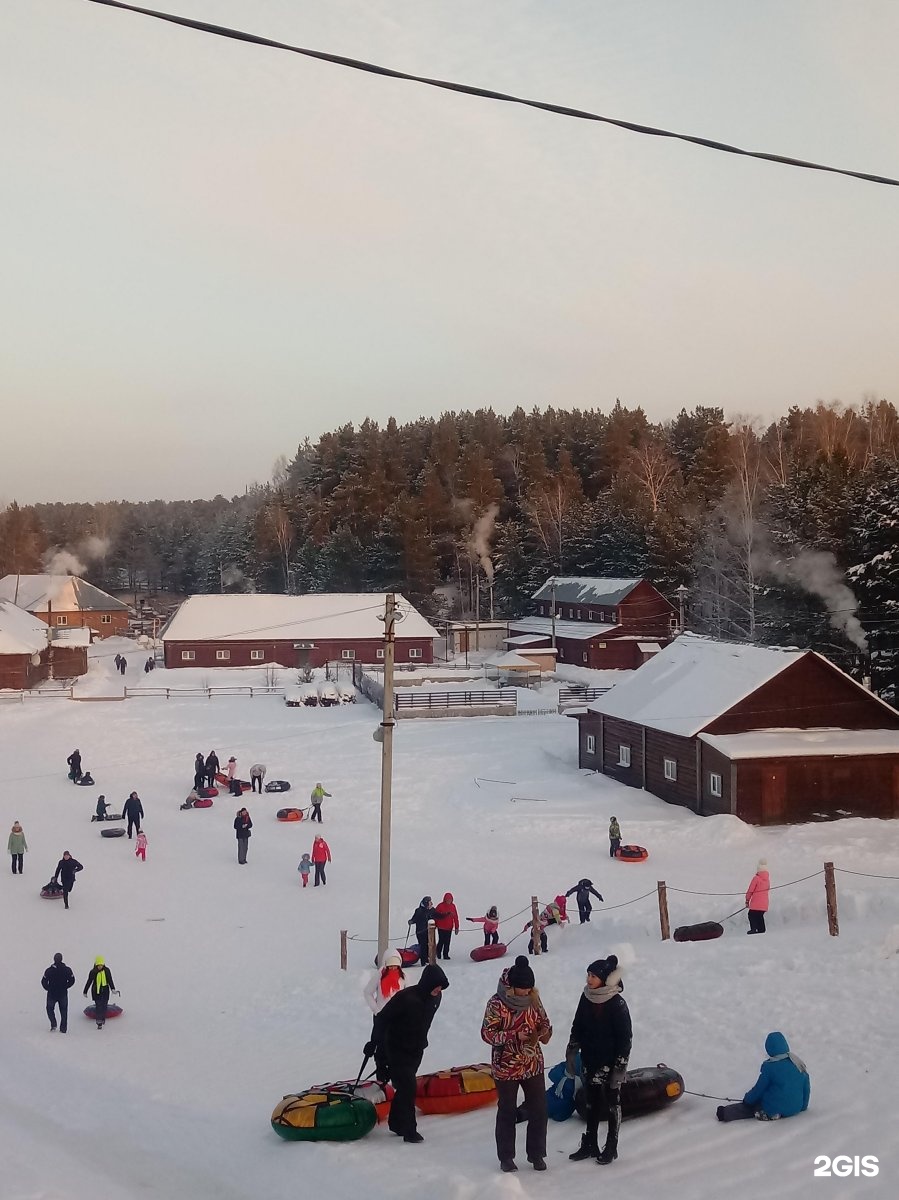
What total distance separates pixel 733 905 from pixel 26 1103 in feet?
45.3

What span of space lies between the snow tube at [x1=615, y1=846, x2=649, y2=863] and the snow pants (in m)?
18.6

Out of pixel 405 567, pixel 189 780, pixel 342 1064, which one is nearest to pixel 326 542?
pixel 405 567

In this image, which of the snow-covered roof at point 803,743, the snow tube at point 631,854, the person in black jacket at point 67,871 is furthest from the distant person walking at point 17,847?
the snow-covered roof at point 803,743

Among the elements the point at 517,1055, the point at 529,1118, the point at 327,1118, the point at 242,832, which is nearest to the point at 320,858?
the point at 242,832

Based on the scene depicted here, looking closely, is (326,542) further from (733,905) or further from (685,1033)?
(685,1033)

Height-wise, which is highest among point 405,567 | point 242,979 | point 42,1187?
point 405,567

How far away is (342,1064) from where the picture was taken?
541 inches

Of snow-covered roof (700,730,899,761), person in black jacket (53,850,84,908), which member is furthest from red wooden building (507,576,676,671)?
person in black jacket (53,850,84,908)

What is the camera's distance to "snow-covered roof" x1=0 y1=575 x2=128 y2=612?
85.8 m

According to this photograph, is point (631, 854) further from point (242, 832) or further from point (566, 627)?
point (566, 627)

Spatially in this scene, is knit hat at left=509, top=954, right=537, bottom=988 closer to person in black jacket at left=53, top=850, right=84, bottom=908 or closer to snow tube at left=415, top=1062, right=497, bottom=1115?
snow tube at left=415, top=1062, right=497, bottom=1115

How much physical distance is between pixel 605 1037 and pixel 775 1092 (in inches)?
82.6

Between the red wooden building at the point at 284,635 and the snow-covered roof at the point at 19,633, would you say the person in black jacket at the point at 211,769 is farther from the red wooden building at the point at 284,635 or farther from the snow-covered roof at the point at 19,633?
the red wooden building at the point at 284,635

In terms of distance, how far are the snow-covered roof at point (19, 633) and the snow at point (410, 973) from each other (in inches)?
740
